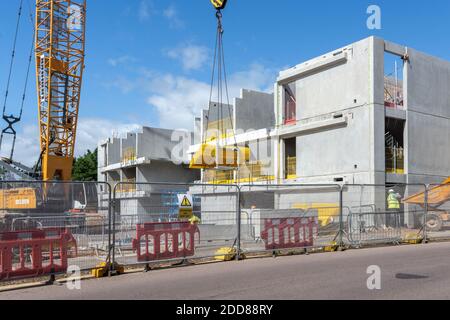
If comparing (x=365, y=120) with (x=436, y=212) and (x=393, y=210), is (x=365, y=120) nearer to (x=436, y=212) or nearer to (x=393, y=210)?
(x=436, y=212)

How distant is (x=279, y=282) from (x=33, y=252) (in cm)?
468

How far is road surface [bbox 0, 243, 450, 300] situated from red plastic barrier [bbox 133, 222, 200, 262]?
417 millimetres

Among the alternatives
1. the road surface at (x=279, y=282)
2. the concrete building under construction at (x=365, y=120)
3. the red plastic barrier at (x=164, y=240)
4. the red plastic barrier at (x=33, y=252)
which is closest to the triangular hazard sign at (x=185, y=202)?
the red plastic barrier at (x=164, y=240)

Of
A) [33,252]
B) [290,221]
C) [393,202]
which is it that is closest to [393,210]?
[393,202]

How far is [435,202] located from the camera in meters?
Result: 17.6

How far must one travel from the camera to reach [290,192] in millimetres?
15047

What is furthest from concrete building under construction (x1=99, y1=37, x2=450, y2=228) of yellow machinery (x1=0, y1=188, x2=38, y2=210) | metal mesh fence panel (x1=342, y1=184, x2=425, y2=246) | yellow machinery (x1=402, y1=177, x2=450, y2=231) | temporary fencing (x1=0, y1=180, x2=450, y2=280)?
yellow machinery (x1=0, y1=188, x2=38, y2=210)

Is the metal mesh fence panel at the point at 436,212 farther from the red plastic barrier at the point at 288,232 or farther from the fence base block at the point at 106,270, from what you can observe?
the fence base block at the point at 106,270

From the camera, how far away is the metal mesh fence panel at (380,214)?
1464cm

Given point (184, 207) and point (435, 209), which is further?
point (435, 209)
